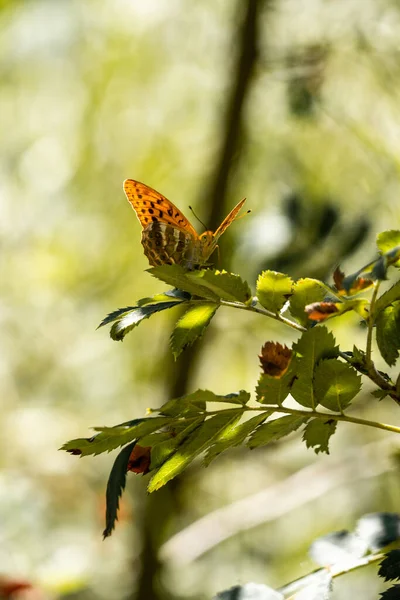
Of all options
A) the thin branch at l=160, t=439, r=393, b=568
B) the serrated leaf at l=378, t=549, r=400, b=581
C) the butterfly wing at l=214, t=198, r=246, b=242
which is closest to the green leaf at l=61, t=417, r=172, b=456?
the serrated leaf at l=378, t=549, r=400, b=581

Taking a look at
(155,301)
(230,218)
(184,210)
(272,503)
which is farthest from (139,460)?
(184,210)

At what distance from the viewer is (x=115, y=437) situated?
21.2 inches

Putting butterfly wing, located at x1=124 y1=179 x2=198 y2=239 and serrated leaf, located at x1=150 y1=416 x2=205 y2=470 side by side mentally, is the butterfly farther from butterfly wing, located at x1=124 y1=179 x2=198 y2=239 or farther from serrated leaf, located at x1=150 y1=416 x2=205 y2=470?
serrated leaf, located at x1=150 y1=416 x2=205 y2=470

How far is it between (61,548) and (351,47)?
149 cm

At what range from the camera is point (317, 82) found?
77.0 inches

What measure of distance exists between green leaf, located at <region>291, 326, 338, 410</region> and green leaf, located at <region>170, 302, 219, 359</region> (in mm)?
82

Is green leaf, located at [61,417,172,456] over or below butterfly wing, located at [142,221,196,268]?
below

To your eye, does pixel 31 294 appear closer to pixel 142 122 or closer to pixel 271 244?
pixel 142 122

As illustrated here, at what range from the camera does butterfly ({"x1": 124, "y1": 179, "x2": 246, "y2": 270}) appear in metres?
0.98

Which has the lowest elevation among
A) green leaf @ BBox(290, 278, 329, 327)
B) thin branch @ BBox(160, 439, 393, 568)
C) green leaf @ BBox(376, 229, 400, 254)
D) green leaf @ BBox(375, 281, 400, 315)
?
green leaf @ BBox(375, 281, 400, 315)

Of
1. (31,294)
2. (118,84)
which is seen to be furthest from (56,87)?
(31,294)

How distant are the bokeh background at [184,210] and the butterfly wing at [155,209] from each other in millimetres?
229

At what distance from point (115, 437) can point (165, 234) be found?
0.51 meters

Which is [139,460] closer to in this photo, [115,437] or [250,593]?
[115,437]
